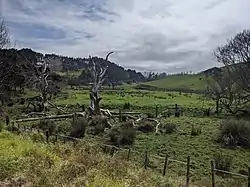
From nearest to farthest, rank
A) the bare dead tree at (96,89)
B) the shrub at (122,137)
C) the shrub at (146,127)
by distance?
the shrub at (122,137)
the shrub at (146,127)
the bare dead tree at (96,89)

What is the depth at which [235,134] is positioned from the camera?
25.4 meters

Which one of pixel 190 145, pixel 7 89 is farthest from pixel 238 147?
pixel 7 89

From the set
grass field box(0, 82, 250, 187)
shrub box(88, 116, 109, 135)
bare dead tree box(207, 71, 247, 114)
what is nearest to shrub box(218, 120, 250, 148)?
grass field box(0, 82, 250, 187)

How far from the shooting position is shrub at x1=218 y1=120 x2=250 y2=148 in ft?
80.6

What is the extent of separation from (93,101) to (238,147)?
15.9 metres

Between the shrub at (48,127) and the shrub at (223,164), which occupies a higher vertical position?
the shrub at (48,127)

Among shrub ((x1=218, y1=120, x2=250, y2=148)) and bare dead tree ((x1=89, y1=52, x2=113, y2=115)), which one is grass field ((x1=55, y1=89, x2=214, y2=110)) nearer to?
bare dead tree ((x1=89, y1=52, x2=113, y2=115))

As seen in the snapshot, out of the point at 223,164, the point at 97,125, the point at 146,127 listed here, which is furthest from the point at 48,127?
the point at 223,164

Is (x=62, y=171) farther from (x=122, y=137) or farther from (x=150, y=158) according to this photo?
(x=122, y=137)

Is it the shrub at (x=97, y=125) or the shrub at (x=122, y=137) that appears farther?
the shrub at (x=97, y=125)

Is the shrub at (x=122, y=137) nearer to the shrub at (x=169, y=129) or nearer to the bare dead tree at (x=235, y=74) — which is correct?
the shrub at (x=169, y=129)

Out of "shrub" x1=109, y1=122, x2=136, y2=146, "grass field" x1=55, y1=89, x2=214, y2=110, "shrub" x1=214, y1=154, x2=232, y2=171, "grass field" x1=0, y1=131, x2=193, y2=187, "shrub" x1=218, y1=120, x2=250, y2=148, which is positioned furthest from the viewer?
"grass field" x1=55, y1=89, x2=214, y2=110

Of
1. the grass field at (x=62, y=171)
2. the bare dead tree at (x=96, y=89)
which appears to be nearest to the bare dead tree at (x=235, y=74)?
the bare dead tree at (x=96, y=89)

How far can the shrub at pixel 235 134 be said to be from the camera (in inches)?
968
